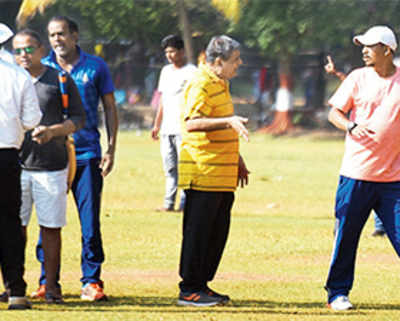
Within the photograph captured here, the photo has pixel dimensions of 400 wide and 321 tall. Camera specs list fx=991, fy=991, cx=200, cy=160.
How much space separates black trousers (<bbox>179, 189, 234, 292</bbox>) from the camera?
7.59 m

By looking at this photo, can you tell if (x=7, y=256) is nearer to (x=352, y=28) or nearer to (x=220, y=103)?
(x=220, y=103)

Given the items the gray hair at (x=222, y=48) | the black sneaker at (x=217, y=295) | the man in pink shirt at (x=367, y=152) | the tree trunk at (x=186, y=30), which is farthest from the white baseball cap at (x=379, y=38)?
the tree trunk at (x=186, y=30)

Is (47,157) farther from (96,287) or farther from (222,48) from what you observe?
(222,48)

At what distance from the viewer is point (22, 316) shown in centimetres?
689

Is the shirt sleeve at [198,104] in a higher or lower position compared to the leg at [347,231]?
higher

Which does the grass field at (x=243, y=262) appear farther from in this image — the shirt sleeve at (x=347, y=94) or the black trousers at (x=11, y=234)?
the shirt sleeve at (x=347, y=94)

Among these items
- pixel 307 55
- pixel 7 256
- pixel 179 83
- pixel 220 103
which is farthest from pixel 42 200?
pixel 307 55

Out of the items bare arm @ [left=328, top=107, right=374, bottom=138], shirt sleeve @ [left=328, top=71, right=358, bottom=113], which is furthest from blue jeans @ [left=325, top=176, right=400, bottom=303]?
shirt sleeve @ [left=328, top=71, right=358, bottom=113]

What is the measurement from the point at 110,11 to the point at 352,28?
8.86 meters

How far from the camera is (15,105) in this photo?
7.01 meters

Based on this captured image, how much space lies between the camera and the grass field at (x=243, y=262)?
735 cm

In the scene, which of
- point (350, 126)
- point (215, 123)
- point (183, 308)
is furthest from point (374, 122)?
point (183, 308)

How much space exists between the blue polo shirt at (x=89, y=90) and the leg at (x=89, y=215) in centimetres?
11

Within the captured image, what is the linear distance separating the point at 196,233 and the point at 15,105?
1705 mm
